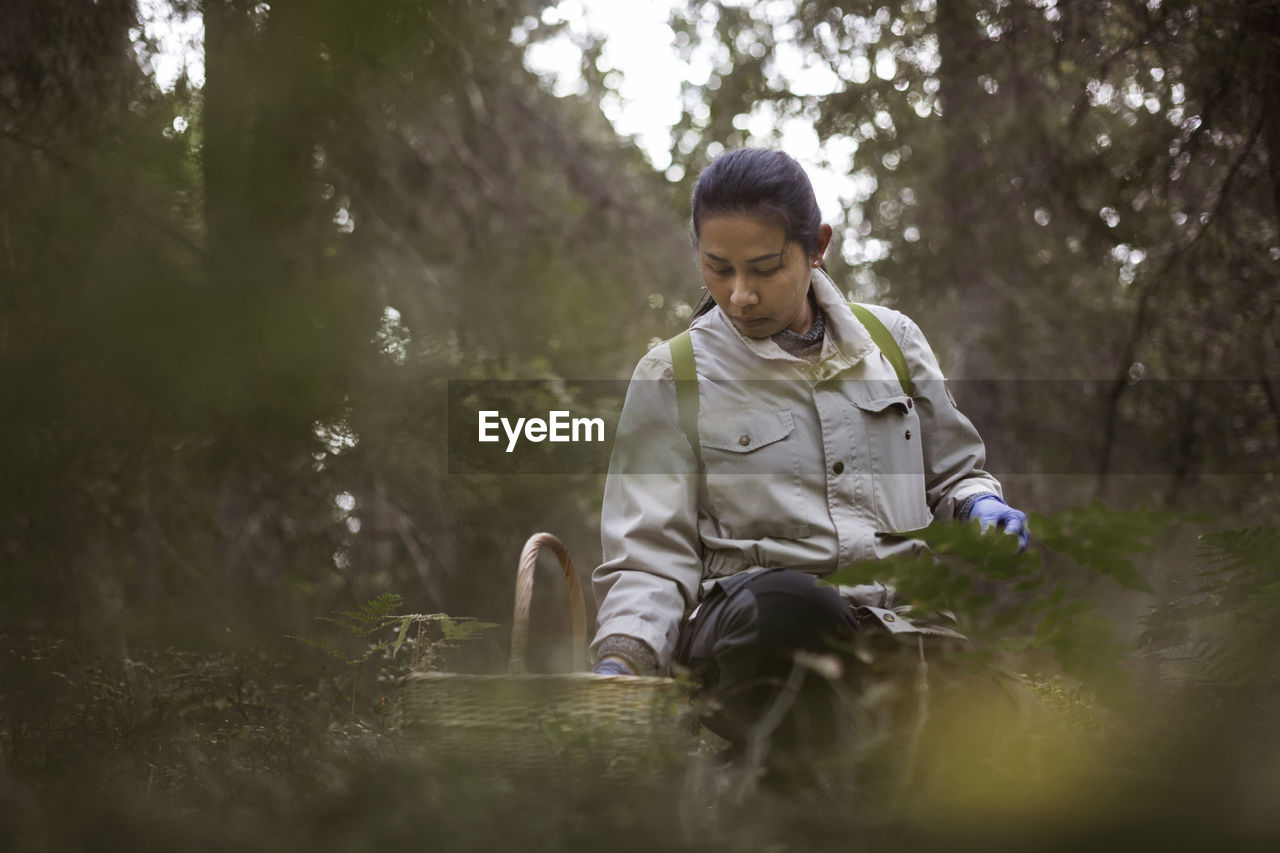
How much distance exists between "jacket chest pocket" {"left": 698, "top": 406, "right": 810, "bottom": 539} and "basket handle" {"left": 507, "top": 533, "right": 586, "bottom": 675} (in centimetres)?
42

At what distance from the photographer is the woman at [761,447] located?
265cm

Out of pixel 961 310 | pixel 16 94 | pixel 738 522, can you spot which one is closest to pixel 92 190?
pixel 16 94

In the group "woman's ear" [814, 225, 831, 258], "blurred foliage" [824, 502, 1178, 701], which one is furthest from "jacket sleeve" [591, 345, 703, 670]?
"blurred foliage" [824, 502, 1178, 701]

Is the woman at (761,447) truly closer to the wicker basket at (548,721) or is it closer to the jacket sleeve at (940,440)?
the jacket sleeve at (940,440)

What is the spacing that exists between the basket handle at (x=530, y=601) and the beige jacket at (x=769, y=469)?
0.46ft

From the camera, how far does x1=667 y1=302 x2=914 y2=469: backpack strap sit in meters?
2.86

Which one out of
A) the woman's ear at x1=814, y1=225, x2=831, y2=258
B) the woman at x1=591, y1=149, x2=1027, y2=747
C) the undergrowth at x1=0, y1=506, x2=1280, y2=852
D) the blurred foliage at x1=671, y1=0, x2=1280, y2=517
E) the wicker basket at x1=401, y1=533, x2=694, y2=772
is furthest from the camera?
the blurred foliage at x1=671, y1=0, x2=1280, y2=517

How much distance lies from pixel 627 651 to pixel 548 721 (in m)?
0.65

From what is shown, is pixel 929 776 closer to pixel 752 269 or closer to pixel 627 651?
pixel 627 651

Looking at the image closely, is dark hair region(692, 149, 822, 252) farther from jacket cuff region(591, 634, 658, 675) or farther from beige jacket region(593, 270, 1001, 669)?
jacket cuff region(591, 634, 658, 675)

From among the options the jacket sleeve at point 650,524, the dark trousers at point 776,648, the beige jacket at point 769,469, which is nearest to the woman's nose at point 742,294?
the beige jacket at point 769,469

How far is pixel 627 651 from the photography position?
8.20 ft

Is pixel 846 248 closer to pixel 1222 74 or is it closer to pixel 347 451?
pixel 1222 74

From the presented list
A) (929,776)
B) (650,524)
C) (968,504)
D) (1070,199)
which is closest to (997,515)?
(968,504)
